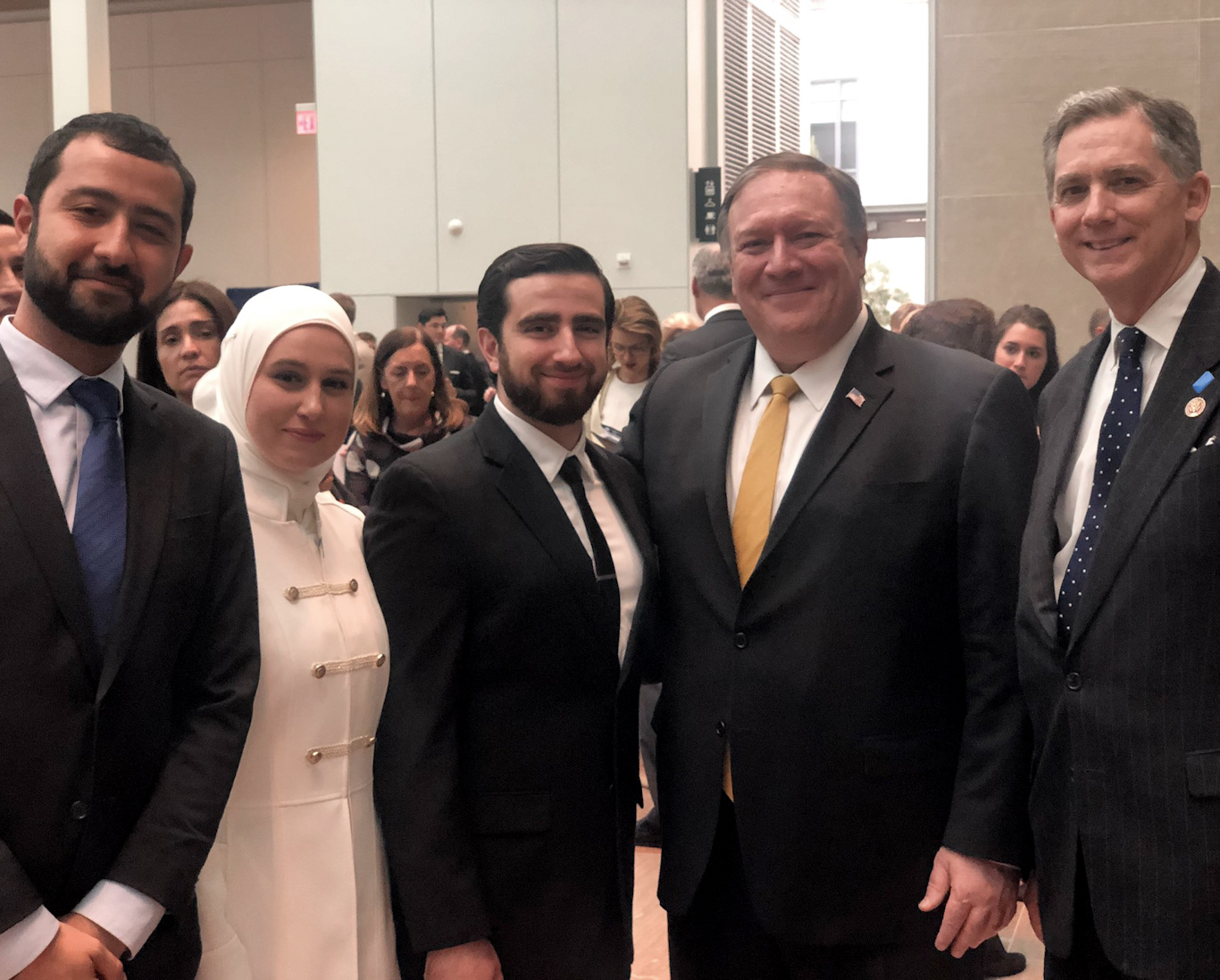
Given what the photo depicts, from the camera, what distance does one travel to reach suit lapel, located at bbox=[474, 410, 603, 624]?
2.27m

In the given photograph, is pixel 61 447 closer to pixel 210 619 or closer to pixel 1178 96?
pixel 210 619

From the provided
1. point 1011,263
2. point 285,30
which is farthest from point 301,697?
point 285,30

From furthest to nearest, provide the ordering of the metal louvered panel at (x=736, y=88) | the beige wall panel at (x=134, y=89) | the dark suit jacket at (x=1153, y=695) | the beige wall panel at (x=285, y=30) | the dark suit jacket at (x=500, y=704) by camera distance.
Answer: the beige wall panel at (x=134, y=89) < the beige wall panel at (x=285, y=30) < the metal louvered panel at (x=736, y=88) < the dark suit jacket at (x=500, y=704) < the dark suit jacket at (x=1153, y=695)

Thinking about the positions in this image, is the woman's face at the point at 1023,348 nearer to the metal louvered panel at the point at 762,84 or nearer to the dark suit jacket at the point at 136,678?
the dark suit jacket at the point at 136,678

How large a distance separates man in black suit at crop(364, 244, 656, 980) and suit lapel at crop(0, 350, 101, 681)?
65 centimetres

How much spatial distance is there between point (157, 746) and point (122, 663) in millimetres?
159

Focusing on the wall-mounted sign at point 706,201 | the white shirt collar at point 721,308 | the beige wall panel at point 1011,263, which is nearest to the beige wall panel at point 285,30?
the wall-mounted sign at point 706,201

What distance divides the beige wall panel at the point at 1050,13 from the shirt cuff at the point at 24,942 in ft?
22.9

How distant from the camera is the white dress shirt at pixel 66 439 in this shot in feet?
5.57

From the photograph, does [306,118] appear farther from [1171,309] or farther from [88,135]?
[1171,309]

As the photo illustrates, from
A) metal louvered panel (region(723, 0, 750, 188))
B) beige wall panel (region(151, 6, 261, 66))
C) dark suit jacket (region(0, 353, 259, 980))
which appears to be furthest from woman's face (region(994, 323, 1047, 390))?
beige wall panel (region(151, 6, 261, 66))

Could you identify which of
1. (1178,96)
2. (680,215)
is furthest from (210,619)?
(680,215)

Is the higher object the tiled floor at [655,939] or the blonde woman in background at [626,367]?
the blonde woman in background at [626,367]

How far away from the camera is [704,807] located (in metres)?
2.40
